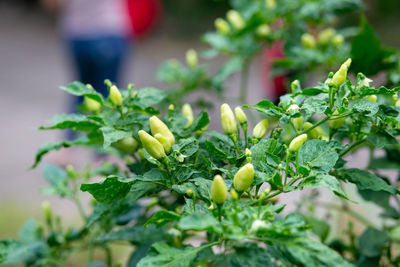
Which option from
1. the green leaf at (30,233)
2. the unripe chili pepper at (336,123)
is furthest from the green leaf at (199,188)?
the green leaf at (30,233)

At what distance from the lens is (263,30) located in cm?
118

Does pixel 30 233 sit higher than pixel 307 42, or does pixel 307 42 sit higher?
pixel 307 42

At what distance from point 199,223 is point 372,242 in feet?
1.58

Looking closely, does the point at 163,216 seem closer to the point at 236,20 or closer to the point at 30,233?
the point at 30,233

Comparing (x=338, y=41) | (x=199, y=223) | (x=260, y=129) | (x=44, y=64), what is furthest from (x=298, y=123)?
(x=44, y=64)

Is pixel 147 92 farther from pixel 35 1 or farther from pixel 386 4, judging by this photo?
pixel 35 1

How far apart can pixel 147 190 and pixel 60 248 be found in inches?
15.8

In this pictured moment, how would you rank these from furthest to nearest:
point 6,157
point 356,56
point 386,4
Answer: point 386,4, point 6,157, point 356,56

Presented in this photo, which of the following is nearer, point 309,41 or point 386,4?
point 309,41

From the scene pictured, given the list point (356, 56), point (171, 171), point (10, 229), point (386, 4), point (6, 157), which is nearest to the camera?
point (171, 171)

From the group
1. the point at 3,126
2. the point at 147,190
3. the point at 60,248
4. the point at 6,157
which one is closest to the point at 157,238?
the point at 147,190

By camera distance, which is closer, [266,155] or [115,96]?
[266,155]

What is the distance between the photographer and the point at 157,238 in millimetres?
783

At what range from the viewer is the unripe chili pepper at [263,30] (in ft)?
3.87
